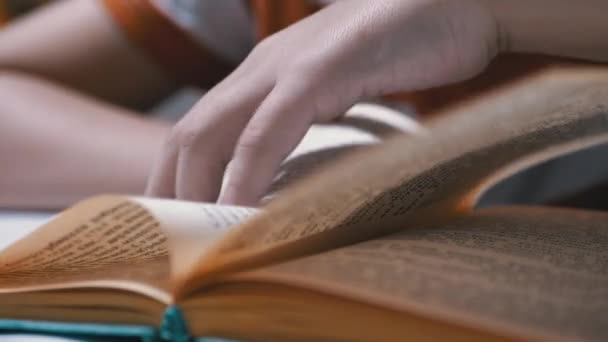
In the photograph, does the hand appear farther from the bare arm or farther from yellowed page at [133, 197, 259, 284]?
the bare arm

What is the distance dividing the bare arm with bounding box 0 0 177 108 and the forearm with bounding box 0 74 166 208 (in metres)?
0.12

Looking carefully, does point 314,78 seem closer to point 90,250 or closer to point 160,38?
point 90,250

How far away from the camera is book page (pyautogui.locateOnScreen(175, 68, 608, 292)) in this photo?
25 centimetres

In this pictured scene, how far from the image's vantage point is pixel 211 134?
35 centimetres

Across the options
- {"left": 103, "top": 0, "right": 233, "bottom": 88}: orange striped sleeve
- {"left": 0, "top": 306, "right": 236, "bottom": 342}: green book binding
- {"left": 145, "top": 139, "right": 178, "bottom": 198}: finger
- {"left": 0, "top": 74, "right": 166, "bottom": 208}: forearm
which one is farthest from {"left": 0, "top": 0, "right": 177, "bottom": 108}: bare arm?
{"left": 0, "top": 306, "right": 236, "bottom": 342}: green book binding

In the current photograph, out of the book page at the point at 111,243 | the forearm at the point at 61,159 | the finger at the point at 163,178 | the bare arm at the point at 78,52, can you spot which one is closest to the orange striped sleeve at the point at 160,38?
the bare arm at the point at 78,52

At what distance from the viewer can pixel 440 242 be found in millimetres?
292

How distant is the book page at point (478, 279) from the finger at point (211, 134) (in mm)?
102

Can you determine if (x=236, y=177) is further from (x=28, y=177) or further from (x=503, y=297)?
(x=28, y=177)

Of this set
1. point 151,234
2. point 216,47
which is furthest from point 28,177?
point 151,234

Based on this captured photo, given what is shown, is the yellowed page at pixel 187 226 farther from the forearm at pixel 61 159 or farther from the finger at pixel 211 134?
the forearm at pixel 61 159

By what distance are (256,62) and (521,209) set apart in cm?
19

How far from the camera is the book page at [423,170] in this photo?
0.25m

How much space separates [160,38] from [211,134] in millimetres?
393
